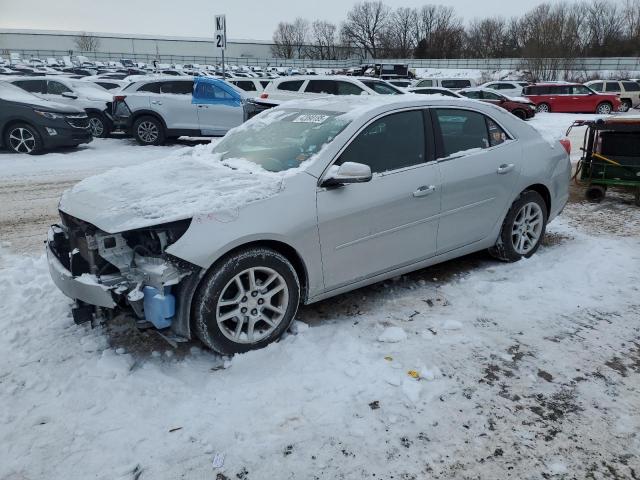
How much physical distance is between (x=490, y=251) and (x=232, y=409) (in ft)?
10.4

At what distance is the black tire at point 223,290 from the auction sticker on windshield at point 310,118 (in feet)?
4.47

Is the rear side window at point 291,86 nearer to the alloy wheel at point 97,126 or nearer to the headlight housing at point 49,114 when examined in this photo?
the alloy wheel at point 97,126

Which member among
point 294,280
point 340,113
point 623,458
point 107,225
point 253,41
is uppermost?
point 253,41

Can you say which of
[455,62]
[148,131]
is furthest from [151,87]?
[455,62]

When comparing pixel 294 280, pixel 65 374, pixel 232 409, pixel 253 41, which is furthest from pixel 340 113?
pixel 253 41

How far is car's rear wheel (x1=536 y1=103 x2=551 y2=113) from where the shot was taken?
82.8ft

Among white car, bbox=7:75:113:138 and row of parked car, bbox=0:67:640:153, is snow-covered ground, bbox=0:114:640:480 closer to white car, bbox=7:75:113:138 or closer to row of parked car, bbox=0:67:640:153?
row of parked car, bbox=0:67:640:153

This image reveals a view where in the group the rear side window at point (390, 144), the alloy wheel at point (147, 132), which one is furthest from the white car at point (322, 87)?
the rear side window at point (390, 144)

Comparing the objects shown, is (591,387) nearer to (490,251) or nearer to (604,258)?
(490,251)

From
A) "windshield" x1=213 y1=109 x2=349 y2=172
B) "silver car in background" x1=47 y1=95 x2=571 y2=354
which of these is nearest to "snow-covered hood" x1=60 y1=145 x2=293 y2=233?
"silver car in background" x1=47 y1=95 x2=571 y2=354

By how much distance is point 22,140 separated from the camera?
37.6ft

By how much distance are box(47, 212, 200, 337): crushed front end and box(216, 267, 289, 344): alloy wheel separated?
0.27 meters

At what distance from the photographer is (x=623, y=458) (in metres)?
2.56

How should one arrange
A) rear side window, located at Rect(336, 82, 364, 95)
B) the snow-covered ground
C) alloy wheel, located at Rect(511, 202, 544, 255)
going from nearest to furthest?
the snow-covered ground → alloy wheel, located at Rect(511, 202, 544, 255) → rear side window, located at Rect(336, 82, 364, 95)
